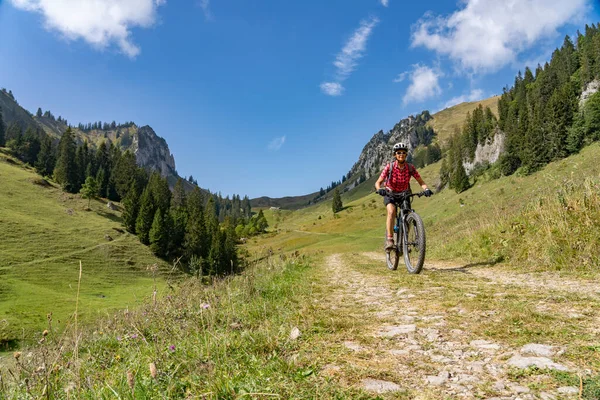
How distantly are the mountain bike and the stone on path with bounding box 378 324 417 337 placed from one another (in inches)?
224

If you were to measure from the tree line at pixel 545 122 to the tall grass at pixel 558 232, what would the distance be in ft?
229

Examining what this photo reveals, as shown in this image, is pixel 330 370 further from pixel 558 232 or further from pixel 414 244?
pixel 558 232

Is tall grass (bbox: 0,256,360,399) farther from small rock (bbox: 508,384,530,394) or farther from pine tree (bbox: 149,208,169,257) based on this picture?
pine tree (bbox: 149,208,169,257)

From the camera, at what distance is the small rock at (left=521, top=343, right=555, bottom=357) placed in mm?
2861

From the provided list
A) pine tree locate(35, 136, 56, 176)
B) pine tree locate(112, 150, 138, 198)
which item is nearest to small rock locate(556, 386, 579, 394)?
pine tree locate(112, 150, 138, 198)

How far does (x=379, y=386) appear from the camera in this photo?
8.06ft

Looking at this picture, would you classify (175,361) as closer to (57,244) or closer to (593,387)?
(593,387)

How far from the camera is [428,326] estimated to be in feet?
13.0

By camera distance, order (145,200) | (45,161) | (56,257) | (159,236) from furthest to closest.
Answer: (45,161) < (145,200) < (159,236) < (56,257)

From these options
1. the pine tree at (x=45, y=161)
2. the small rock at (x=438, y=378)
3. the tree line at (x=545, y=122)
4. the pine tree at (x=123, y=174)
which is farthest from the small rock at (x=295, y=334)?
the pine tree at (x=45, y=161)

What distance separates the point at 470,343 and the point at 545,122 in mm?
90725

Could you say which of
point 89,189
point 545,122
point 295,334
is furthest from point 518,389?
point 89,189

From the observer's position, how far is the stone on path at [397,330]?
3.76 m

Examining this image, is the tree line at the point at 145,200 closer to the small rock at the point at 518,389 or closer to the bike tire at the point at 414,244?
the bike tire at the point at 414,244
